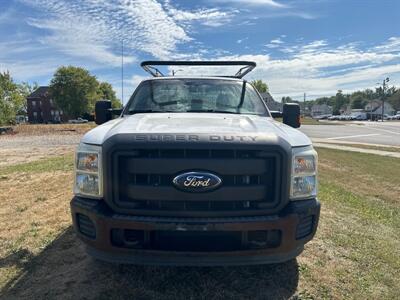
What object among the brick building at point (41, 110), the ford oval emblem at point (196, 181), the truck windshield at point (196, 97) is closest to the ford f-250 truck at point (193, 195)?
the ford oval emblem at point (196, 181)

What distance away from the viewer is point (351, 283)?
3320mm

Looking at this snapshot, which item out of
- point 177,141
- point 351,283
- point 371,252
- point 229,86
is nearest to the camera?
point 177,141

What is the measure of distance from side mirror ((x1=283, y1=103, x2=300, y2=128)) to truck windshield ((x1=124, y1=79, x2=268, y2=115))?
1.31 feet

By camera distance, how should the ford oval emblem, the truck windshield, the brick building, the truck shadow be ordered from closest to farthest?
the ford oval emblem, the truck shadow, the truck windshield, the brick building

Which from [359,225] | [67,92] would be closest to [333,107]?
[67,92]

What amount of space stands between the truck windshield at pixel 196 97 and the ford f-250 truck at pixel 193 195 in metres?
1.26

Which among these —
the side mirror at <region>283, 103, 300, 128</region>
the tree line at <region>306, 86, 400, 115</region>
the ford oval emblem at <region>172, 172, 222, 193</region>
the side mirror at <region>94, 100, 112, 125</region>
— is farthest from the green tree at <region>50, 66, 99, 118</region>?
the tree line at <region>306, 86, 400, 115</region>

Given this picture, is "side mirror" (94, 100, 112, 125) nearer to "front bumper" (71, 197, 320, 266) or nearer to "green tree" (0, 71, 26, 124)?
"front bumper" (71, 197, 320, 266)

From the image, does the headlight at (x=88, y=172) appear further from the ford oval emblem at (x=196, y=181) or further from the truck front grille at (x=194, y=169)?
the ford oval emblem at (x=196, y=181)

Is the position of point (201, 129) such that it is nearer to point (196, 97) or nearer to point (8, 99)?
point (196, 97)

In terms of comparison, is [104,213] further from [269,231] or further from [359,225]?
[359,225]

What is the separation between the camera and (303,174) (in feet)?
9.43

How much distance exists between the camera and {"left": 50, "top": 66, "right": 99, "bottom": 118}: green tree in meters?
67.4

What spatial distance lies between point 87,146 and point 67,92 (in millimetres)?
69859
